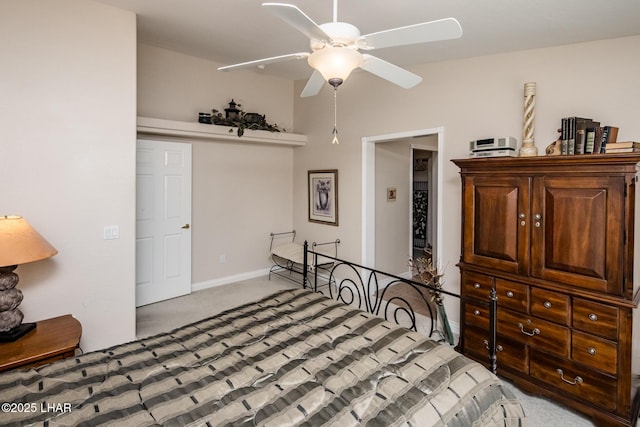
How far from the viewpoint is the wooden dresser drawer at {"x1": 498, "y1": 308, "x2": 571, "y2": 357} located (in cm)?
234

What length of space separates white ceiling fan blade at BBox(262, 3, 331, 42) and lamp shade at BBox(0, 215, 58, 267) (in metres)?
2.16

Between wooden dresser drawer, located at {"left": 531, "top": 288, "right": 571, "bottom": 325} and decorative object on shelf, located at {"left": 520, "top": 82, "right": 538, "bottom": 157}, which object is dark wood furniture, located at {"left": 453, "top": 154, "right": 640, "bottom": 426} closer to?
wooden dresser drawer, located at {"left": 531, "top": 288, "right": 571, "bottom": 325}

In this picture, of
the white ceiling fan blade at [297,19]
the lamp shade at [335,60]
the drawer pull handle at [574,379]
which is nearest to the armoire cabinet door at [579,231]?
the drawer pull handle at [574,379]

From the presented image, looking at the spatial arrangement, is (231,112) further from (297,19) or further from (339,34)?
(297,19)

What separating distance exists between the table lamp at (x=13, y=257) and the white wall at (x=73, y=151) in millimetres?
426

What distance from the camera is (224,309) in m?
4.11

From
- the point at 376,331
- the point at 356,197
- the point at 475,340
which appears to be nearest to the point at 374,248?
the point at 356,197

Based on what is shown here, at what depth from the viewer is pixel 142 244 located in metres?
4.30

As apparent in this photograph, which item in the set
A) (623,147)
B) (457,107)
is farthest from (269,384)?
(457,107)

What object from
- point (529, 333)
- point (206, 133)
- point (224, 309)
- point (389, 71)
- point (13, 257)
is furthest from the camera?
point (206, 133)

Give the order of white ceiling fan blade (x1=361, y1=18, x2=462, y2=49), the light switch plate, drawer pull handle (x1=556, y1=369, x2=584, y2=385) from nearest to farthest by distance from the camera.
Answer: white ceiling fan blade (x1=361, y1=18, x2=462, y2=49) → drawer pull handle (x1=556, y1=369, x2=584, y2=385) → the light switch plate

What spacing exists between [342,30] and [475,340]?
252cm

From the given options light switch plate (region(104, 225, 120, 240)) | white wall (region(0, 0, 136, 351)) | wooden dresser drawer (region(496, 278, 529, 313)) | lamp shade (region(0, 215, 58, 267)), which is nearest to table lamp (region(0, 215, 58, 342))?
lamp shade (region(0, 215, 58, 267))

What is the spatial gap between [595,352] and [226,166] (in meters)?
4.52
